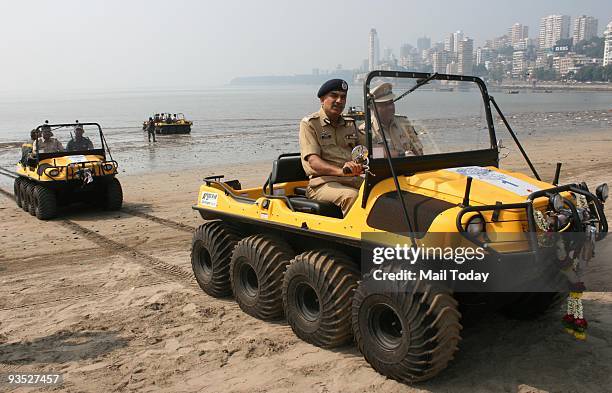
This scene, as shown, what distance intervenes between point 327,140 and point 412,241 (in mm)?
1995

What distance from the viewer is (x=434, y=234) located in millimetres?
4160

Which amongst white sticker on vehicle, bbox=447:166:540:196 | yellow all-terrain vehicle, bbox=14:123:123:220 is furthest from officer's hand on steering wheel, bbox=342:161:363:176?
yellow all-terrain vehicle, bbox=14:123:123:220

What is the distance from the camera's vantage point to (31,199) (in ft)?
41.2

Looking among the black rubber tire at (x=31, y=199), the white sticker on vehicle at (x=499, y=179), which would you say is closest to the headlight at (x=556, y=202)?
the white sticker on vehicle at (x=499, y=179)

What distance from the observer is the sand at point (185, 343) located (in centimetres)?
457

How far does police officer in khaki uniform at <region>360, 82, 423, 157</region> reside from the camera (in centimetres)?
500

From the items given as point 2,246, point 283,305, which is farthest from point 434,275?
point 2,246

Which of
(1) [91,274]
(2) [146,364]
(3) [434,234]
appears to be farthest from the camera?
(1) [91,274]

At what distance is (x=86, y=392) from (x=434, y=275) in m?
2.74

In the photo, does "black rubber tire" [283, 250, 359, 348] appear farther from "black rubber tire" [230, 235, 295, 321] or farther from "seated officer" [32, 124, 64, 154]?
"seated officer" [32, 124, 64, 154]

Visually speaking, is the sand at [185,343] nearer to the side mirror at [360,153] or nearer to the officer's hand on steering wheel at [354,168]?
the officer's hand on steering wheel at [354,168]

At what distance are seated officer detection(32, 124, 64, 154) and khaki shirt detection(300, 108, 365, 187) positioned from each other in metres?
8.86

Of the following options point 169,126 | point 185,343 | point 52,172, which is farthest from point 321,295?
point 169,126

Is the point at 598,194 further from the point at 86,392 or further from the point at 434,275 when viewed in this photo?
the point at 86,392
